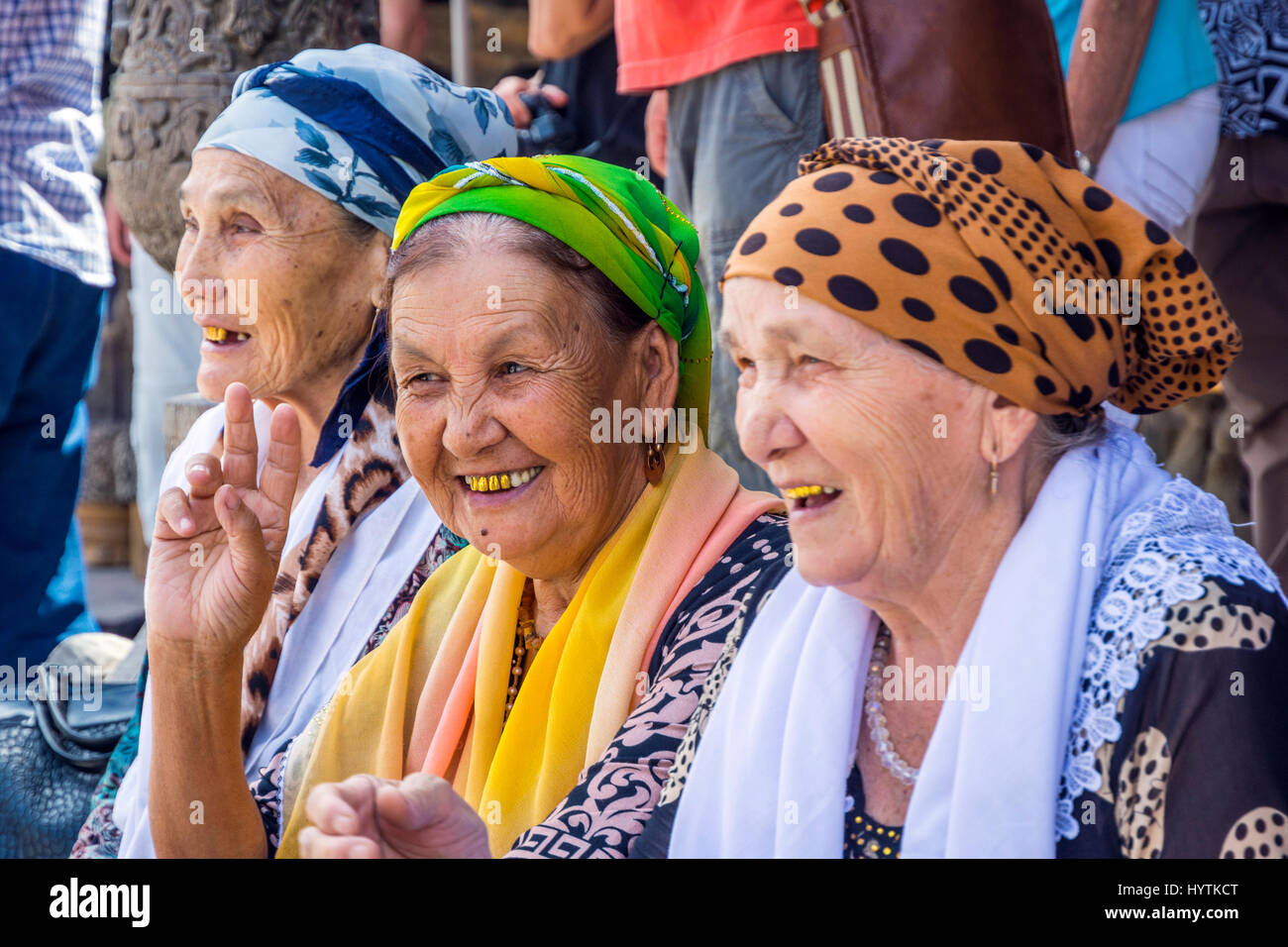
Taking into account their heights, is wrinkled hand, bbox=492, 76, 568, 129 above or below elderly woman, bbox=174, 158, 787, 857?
above

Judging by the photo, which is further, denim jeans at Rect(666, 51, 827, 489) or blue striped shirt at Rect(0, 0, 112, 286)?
blue striped shirt at Rect(0, 0, 112, 286)

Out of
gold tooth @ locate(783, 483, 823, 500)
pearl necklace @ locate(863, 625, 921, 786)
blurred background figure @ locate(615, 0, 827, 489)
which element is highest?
blurred background figure @ locate(615, 0, 827, 489)

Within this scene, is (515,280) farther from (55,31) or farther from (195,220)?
(55,31)

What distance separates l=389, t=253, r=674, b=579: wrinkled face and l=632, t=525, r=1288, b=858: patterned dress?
106cm

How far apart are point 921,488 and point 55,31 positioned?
355cm

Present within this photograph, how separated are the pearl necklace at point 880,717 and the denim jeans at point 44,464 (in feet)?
10.8

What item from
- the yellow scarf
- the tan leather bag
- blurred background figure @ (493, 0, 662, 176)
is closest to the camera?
the yellow scarf

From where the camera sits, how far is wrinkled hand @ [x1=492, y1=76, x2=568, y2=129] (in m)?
4.61

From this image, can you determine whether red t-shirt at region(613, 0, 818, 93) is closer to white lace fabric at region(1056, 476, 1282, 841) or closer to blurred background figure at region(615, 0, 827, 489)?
blurred background figure at region(615, 0, 827, 489)

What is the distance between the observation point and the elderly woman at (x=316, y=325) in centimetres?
313

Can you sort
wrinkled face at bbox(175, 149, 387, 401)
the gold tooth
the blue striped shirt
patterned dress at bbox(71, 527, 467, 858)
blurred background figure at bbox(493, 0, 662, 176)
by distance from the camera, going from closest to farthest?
the gold tooth < patterned dress at bbox(71, 527, 467, 858) < wrinkled face at bbox(175, 149, 387, 401) < the blue striped shirt < blurred background figure at bbox(493, 0, 662, 176)

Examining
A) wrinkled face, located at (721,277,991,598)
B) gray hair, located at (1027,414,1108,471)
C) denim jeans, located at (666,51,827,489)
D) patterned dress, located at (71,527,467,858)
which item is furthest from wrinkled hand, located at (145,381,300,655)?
denim jeans, located at (666,51,827,489)

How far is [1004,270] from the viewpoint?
192 centimetres

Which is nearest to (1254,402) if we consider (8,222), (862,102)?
(862,102)
